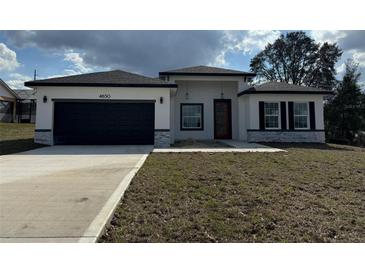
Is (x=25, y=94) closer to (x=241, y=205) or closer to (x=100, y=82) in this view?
(x=100, y=82)

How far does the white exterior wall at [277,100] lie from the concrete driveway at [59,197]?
9.12m

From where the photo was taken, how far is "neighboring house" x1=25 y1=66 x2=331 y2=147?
1295cm

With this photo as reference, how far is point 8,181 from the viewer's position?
5.73 metres

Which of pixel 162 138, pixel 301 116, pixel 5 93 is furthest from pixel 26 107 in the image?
pixel 301 116

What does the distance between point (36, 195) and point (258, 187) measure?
4.35m

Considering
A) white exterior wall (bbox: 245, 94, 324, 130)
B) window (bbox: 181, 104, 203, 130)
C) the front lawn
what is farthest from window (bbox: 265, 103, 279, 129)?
the front lawn

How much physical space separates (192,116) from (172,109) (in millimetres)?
1476

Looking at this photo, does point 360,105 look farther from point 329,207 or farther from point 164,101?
point 329,207

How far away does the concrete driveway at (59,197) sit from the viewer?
3.23 meters

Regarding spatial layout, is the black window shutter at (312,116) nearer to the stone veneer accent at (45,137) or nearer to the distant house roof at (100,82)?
the distant house roof at (100,82)

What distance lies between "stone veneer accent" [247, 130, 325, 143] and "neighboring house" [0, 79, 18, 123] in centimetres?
2797

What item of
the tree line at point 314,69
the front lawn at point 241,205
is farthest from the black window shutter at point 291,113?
the tree line at point 314,69
